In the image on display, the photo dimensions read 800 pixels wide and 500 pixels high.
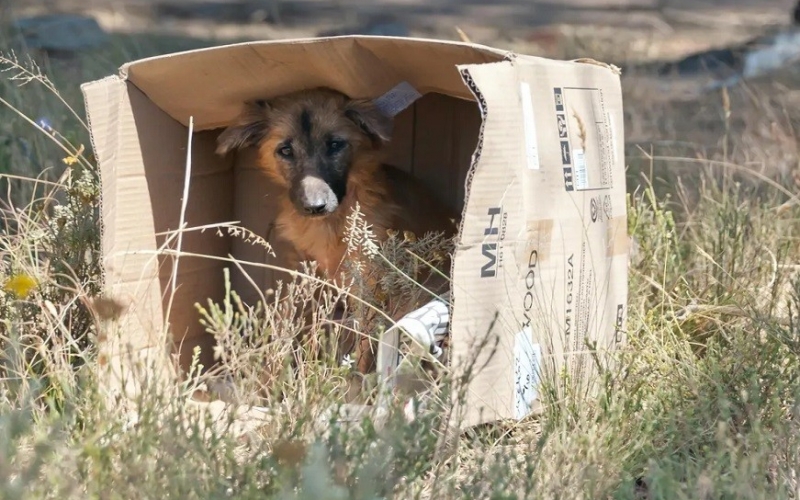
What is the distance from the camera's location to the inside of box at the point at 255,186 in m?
4.12

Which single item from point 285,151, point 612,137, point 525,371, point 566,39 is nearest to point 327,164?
point 285,151

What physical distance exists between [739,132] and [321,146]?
9.45 ft

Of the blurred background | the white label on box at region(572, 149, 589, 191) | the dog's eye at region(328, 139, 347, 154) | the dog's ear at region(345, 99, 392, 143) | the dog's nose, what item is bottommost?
the dog's nose

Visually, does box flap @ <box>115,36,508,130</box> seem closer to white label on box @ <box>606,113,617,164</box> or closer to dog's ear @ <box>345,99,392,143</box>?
dog's ear @ <box>345,99,392,143</box>

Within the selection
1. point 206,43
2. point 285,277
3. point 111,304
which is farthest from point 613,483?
point 206,43

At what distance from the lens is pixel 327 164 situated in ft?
14.1

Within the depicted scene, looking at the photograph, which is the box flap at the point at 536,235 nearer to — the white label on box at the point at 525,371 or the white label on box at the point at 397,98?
the white label on box at the point at 525,371

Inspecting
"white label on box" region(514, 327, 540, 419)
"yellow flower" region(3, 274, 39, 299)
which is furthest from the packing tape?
Answer: "yellow flower" region(3, 274, 39, 299)

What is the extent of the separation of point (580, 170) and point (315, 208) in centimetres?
115

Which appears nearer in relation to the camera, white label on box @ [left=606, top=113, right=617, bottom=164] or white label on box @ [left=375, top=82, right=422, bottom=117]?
white label on box @ [left=606, top=113, right=617, bottom=164]

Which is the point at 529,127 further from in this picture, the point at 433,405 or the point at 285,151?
the point at 285,151

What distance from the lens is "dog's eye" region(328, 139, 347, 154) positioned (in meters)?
4.33

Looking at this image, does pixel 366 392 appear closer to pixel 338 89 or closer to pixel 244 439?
pixel 244 439

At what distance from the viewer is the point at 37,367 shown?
338 centimetres
